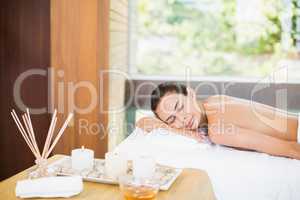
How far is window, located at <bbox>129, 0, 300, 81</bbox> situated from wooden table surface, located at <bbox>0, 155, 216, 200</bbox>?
2.53 m

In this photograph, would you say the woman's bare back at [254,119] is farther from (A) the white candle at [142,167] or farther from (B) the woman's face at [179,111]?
(A) the white candle at [142,167]

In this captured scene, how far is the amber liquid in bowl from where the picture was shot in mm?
1290

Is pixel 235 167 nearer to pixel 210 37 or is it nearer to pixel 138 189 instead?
pixel 138 189

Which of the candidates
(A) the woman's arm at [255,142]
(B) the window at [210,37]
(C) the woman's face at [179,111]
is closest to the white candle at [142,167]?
(A) the woman's arm at [255,142]

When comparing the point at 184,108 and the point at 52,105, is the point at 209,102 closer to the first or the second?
the point at 184,108

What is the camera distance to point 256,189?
70.8 inches

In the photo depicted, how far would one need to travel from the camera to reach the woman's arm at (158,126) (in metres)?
2.25

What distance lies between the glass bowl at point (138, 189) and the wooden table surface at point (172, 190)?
0.07 m

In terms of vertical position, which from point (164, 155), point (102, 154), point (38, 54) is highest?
point (38, 54)

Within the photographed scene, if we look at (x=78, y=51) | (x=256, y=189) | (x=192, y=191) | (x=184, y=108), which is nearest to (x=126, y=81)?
(x=78, y=51)

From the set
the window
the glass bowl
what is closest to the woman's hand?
the glass bowl

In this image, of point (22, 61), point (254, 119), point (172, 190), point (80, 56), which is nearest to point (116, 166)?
point (172, 190)

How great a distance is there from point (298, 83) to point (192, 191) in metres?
1.78

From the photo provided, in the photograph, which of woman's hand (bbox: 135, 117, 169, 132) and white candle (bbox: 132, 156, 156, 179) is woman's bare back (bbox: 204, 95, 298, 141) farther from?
white candle (bbox: 132, 156, 156, 179)
